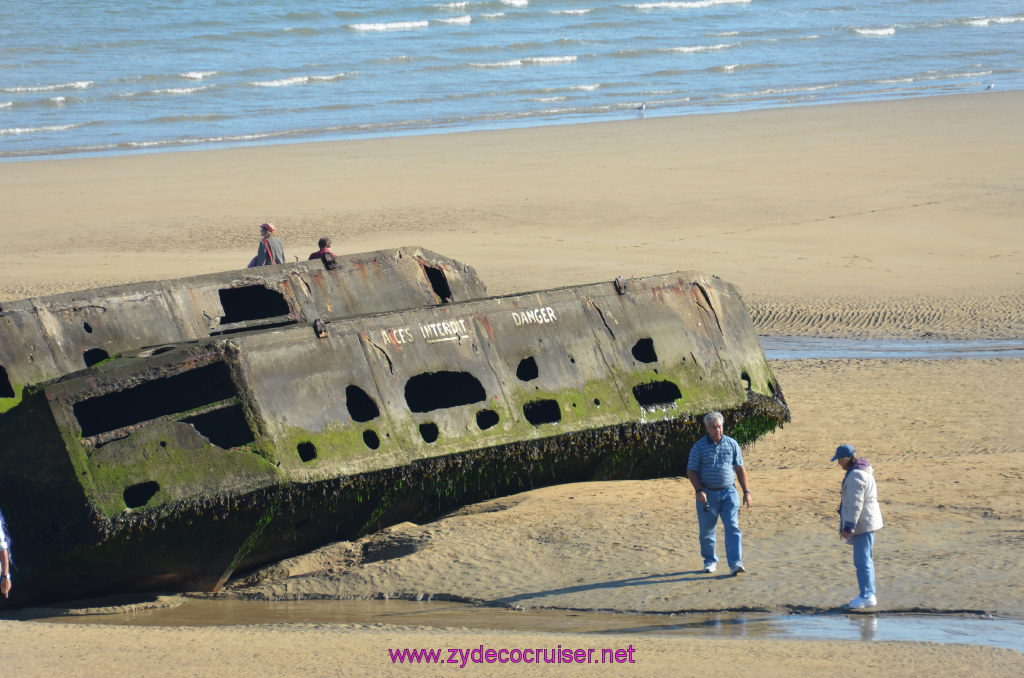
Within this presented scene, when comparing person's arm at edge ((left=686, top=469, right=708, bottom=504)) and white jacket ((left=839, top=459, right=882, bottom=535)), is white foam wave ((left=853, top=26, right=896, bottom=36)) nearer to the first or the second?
person's arm at edge ((left=686, top=469, right=708, bottom=504))

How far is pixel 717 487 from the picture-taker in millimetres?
7148

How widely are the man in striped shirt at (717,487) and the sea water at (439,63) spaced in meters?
24.4

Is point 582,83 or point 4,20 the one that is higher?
point 4,20

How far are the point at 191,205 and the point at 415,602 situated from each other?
16124mm

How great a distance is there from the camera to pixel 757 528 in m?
8.05

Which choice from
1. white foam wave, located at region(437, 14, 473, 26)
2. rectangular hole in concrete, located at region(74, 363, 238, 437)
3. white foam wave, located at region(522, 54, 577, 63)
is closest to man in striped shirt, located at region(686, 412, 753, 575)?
rectangular hole in concrete, located at region(74, 363, 238, 437)

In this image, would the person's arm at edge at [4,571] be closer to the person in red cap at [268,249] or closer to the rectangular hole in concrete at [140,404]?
the rectangular hole in concrete at [140,404]

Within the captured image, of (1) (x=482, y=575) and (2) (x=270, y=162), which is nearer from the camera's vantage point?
(1) (x=482, y=575)

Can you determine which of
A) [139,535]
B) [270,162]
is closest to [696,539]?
[139,535]

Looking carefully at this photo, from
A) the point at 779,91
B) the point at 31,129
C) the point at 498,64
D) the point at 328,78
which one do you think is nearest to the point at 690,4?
the point at 498,64

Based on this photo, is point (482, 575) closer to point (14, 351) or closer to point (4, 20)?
point (14, 351)

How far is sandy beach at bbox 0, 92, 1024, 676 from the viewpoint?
6.35 metres

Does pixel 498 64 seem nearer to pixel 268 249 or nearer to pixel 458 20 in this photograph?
pixel 458 20

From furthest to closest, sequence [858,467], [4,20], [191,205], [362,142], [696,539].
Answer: [4,20], [362,142], [191,205], [696,539], [858,467]
